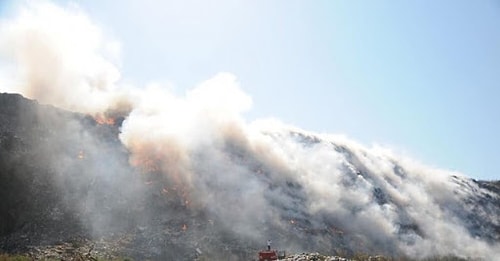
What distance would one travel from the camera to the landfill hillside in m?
49.4

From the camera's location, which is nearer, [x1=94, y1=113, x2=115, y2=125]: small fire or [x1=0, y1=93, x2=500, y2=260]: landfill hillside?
[x1=0, y1=93, x2=500, y2=260]: landfill hillside

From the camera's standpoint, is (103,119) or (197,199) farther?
(103,119)

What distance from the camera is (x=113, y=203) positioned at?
176 ft

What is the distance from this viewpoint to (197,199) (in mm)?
58031

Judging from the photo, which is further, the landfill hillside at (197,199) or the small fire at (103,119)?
the small fire at (103,119)

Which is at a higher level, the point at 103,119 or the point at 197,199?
the point at 103,119

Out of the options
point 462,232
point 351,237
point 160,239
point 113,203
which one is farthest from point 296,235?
point 462,232

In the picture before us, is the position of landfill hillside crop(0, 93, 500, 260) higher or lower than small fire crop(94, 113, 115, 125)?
lower

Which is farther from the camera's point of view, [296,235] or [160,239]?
[296,235]

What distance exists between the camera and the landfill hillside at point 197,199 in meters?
49.4

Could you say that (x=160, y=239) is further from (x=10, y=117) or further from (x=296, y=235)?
(x=10, y=117)

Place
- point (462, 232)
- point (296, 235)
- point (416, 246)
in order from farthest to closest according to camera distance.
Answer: point (462, 232) → point (416, 246) → point (296, 235)

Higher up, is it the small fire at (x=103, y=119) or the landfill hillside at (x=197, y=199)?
the small fire at (x=103, y=119)

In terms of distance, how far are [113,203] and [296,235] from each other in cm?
1983
